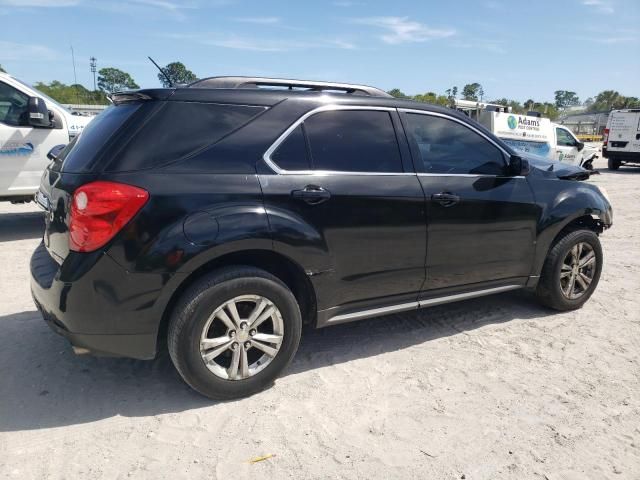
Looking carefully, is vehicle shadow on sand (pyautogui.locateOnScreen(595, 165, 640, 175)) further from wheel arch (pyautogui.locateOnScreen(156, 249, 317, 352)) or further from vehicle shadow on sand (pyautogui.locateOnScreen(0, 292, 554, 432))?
wheel arch (pyautogui.locateOnScreen(156, 249, 317, 352))

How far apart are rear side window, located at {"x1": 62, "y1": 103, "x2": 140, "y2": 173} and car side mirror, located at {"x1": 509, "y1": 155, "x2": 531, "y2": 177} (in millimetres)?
2809

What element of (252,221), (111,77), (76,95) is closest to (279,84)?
(252,221)

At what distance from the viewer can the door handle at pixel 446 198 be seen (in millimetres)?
3592

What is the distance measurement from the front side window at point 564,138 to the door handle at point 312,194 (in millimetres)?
15220

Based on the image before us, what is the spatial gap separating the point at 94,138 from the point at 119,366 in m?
1.50

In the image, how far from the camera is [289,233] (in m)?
2.99

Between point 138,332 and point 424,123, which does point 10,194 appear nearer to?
point 138,332

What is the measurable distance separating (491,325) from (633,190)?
466 inches

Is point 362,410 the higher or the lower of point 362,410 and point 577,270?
the lower

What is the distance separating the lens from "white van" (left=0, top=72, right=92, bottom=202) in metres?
6.78

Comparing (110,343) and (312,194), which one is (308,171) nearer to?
(312,194)

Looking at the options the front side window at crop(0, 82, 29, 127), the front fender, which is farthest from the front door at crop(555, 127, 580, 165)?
the front side window at crop(0, 82, 29, 127)

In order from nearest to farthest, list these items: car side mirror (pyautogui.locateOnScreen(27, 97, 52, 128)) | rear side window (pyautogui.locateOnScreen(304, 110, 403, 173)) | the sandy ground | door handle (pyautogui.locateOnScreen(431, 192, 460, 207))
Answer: the sandy ground < rear side window (pyautogui.locateOnScreen(304, 110, 403, 173)) < door handle (pyautogui.locateOnScreen(431, 192, 460, 207)) < car side mirror (pyautogui.locateOnScreen(27, 97, 52, 128))

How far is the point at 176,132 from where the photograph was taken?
2861 mm
